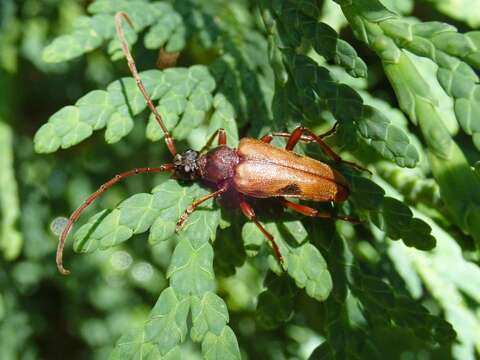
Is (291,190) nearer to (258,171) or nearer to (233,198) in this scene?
(258,171)

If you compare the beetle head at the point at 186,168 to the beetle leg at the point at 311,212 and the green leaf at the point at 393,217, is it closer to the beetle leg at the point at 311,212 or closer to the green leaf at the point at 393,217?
the beetle leg at the point at 311,212

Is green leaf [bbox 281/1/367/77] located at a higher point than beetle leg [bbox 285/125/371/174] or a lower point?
higher

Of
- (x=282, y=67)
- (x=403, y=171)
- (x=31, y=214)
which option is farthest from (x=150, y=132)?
(x=31, y=214)

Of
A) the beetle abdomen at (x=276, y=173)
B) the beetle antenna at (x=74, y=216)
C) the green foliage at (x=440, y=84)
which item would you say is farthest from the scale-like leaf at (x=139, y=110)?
the green foliage at (x=440, y=84)

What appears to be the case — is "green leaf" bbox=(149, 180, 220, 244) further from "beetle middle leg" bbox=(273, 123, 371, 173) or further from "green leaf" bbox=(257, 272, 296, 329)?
"beetle middle leg" bbox=(273, 123, 371, 173)

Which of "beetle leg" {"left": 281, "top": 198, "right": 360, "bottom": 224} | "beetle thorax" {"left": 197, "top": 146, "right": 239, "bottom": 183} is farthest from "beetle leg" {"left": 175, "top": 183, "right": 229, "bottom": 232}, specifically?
"beetle leg" {"left": 281, "top": 198, "right": 360, "bottom": 224}


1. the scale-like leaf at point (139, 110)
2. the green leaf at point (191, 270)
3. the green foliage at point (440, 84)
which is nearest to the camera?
the green foliage at point (440, 84)

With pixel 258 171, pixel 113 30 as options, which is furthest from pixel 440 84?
pixel 113 30
